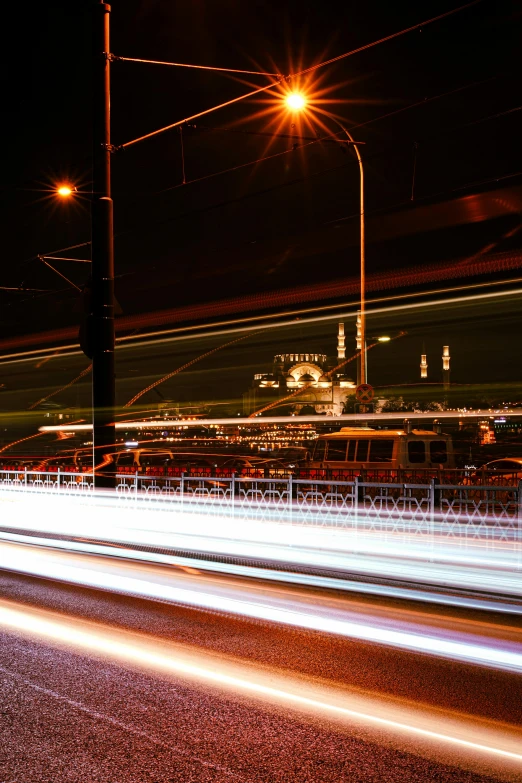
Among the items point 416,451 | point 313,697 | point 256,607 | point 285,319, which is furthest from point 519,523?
point 285,319

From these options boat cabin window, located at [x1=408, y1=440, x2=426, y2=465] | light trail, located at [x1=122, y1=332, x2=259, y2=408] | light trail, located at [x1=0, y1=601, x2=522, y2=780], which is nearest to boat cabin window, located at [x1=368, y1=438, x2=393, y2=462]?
boat cabin window, located at [x1=408, y1=440, x2=426, y2=465]

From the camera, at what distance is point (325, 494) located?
12.3 meters

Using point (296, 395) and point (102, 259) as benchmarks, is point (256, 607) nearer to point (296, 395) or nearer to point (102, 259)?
point (102, 259)

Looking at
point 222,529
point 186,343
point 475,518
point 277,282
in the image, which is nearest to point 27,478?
point 186,343

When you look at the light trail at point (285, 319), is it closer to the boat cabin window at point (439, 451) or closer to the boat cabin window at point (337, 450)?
the boat cabin window at point (337, 450)

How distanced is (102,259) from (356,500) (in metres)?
5.10

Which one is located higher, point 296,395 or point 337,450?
point 296,395

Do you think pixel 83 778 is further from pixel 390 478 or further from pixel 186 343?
pixel 186 343

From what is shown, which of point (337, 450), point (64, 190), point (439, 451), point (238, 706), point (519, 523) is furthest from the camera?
point (337, 450)

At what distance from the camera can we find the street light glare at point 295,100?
15.4m

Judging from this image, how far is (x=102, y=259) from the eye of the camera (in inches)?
504

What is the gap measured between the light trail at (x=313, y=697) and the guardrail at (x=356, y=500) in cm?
460

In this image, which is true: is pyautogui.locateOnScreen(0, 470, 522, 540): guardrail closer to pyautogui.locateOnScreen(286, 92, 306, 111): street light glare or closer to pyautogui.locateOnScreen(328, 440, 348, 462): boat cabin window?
pyautogui.locateOnScreen(328, 440, 348, 462): boat cabin window

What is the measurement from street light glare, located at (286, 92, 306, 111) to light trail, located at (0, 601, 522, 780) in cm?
1109
